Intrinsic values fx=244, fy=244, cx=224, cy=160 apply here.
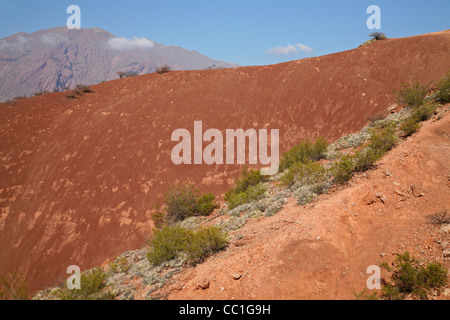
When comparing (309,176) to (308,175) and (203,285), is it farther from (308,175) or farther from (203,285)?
(203,285)

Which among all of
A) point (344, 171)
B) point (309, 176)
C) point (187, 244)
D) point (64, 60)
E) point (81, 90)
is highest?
point (64, 60)

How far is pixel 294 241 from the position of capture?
4797 millimetres

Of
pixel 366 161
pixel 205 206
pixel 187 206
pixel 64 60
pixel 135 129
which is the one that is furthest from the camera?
pixel 64 60

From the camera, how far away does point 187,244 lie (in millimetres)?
5750

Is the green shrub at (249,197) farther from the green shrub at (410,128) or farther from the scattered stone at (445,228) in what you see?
the scattered stone at (445,228)

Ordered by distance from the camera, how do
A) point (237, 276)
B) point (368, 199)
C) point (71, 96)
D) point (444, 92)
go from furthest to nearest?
point (71, 96) < point (444, 92) < point (368, 199) < point (237, 276)

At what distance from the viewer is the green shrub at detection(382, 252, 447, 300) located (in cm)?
341

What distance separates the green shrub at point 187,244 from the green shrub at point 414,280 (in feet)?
10.7

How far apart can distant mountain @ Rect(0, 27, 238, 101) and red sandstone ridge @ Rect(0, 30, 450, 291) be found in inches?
3985

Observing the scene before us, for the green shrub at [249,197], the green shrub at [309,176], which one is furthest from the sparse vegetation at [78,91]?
the green shrub at [309,176]

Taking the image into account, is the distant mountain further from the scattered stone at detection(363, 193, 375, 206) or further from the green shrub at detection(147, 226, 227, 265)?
the scattered stone at detection(363, 193, 375, 206)

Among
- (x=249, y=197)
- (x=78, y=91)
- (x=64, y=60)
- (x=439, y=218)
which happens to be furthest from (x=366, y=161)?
(x=64, y=60)

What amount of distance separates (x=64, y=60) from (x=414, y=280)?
557 ft

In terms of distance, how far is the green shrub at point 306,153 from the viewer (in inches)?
403
